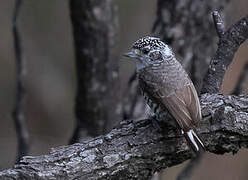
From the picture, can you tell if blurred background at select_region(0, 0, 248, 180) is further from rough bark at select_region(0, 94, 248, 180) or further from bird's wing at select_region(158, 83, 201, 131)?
rough bark at select_region(0, 94, 248, 180)

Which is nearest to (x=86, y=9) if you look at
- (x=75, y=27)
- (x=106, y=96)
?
(x=75, y=27)

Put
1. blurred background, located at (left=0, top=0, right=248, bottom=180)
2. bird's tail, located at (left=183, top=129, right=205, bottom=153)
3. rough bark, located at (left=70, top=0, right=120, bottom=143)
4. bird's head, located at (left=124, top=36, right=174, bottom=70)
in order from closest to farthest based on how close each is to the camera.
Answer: bird's tail, located at (left=183, top=129, right=205, bottom=153), bird's head, located at (left=124, top=36, right=174, bottom=70), rough bark, located at (left=70, top=0, right=120, bottom=143), blurred background, located at (left=0, top=0, right=248, bottom=180)

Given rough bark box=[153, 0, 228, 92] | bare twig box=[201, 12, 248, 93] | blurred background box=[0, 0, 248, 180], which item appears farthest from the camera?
blurred background box=[0, 0, 248, 180]

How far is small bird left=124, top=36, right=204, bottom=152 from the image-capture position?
170 inches

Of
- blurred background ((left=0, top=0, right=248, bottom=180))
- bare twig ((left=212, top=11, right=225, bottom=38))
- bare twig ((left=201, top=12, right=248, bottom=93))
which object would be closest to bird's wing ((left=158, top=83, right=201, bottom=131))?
bare twig ((left=201, top=12, right=248, bottom=93))

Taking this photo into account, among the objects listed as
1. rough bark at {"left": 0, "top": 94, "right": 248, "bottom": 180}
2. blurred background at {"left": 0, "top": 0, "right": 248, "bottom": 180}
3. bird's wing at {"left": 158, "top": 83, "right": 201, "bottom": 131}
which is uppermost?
bird's wing at {"left": 158, "top": 83, "right": 201, "bottom": 131}

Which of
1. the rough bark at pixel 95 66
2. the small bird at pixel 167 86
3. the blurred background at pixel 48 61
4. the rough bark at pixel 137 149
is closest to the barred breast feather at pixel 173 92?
the small bird at pixel 167 86

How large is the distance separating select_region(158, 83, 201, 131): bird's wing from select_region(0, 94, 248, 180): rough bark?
105 millimetres

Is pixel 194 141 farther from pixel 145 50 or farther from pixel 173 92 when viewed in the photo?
pixel 145 50

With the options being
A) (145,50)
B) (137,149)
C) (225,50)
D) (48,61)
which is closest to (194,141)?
(137,149)

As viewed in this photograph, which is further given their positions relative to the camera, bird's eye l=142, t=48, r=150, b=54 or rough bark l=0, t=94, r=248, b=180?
bird's eye l=142, t=48, r=150, b=54

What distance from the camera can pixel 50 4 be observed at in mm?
10867

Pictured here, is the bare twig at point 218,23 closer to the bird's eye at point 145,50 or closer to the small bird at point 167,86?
the small bird at point 167,86

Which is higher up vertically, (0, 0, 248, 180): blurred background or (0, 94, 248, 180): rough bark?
(0, 94, 248, 180): rough bark
